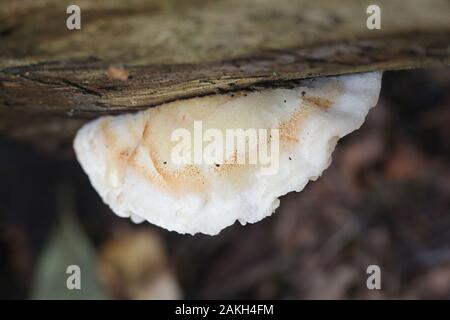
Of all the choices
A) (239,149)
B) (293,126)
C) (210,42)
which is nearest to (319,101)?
(293,126)

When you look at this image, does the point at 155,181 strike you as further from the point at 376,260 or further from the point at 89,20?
the point at 376,260

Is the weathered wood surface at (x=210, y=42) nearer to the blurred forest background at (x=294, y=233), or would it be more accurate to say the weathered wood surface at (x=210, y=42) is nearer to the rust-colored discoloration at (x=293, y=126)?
the rust-colored discoloration at (x=293, y=126)

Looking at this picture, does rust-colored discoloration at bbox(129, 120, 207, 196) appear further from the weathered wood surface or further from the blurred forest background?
the blurred forest background

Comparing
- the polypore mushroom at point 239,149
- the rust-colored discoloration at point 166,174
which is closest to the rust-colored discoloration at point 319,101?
the polypore mushroom at point 239,149

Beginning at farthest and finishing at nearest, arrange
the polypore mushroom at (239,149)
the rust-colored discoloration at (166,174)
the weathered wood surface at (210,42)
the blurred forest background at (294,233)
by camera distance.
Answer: the blurred forest background at (294,233) < the rust-colored discoloration at (166,174) < the polypore mushroom at (239,149) < the weathered wood surface at (210,42)

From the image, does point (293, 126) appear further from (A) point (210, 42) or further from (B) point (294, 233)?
(B) point (294, 233)
